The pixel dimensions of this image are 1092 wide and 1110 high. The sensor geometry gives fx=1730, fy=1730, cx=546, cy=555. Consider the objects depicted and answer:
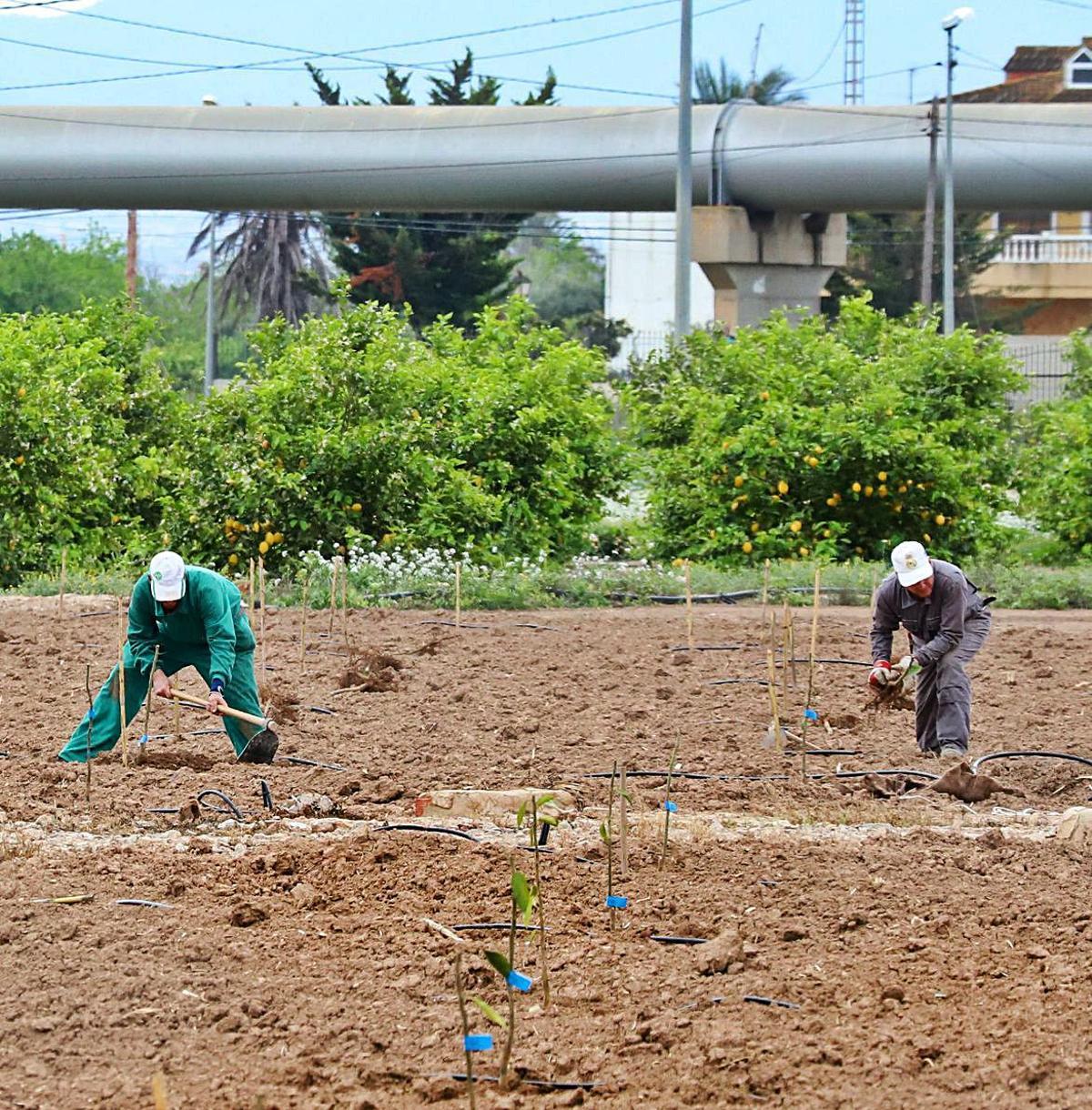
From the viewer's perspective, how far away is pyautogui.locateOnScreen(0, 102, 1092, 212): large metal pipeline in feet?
80.8

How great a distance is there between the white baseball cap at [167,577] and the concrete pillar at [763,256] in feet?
59.7

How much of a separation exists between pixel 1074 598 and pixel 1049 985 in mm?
10401

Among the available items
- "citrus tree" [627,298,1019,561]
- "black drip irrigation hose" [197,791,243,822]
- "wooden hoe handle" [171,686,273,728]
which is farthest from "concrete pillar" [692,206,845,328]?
"black drip irrigation hose" [197,791,243,822]

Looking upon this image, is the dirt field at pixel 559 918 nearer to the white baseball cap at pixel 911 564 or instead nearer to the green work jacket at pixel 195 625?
the green work jacket at pixel 195 625

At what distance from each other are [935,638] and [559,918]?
3448 mm

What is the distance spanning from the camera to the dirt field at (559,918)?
4.21 metres

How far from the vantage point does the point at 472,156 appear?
24.9 meters

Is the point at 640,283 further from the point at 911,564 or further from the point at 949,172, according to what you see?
the point at 911,564

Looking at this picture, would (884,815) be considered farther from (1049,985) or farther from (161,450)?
(161,450)

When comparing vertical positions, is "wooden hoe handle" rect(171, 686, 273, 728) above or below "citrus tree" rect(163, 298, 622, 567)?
below

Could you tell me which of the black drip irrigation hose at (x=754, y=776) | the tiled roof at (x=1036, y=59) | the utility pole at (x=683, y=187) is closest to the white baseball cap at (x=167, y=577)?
the black drip irrigation hose at (x=754, y=776)

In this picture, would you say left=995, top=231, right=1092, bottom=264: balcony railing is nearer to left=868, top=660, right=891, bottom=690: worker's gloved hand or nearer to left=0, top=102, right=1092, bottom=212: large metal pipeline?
left=0, top=102, right=1092, bottom=212: large metal pipeline

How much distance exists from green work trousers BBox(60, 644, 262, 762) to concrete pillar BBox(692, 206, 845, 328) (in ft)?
58.2

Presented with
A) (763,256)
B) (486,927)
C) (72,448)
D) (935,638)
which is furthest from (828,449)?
(486,927)
